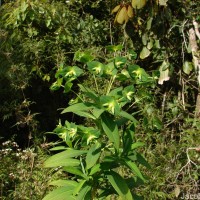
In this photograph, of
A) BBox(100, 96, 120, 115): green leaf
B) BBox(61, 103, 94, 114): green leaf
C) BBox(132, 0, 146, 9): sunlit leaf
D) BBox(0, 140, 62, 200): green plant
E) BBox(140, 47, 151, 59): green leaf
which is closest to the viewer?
BBox(100, 96, 120, 115): green leaf

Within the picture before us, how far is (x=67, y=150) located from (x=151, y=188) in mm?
1446

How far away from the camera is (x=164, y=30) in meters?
4.06

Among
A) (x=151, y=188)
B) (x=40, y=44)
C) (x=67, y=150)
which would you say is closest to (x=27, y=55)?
(x=40, y=44)

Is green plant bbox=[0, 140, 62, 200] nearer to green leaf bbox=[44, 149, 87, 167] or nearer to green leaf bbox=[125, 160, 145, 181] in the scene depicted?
green leaf bbox=[44, 149, 87, 167]

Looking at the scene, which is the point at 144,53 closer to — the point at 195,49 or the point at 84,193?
the point at 195,49

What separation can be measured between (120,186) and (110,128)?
32 cm

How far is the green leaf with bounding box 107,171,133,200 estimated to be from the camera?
2.13 m

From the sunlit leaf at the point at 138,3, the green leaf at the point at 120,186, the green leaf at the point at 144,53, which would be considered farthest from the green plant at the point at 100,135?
the green leaf at the point at 144,53

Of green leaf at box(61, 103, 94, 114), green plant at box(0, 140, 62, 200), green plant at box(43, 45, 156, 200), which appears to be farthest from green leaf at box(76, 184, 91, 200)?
green plant at box(0, 140, 62, 200)

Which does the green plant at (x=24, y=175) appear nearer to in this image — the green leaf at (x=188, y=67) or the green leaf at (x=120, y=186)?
the green leaf at (x=120, y=186)

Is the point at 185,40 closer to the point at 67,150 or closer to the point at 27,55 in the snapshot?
the point at 27,55

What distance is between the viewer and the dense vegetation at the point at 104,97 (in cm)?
219

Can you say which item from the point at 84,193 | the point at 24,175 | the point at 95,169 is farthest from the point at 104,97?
the point at 24,175

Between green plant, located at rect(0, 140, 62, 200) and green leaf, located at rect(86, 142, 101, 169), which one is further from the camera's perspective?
green plant, located at rect(0, 140, 62, 200)
